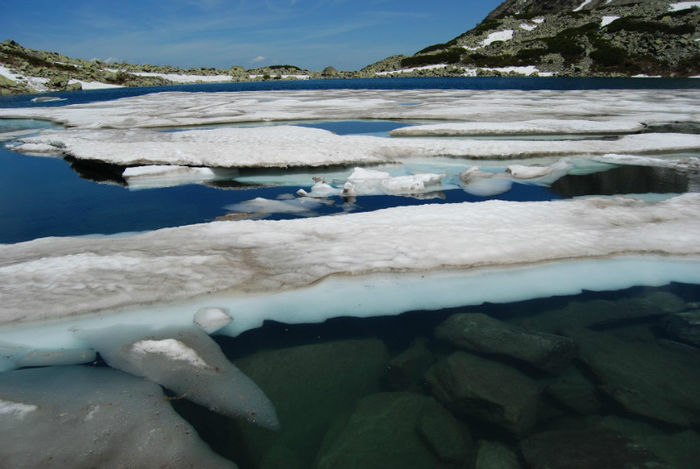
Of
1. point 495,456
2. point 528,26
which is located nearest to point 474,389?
point 495,456

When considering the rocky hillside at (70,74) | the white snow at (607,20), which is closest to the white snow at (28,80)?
the rocky hillside at (70,74)

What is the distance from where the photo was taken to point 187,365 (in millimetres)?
3139

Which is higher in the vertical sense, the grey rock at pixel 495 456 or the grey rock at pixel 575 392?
the grey rock at pixel 495 456

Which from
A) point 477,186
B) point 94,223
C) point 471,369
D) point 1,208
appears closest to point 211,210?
point 94,223

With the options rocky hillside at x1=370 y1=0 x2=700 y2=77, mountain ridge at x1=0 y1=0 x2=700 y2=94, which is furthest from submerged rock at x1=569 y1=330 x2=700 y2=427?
rocky hillside at x1=370 y1=0 x2=700 y2=77

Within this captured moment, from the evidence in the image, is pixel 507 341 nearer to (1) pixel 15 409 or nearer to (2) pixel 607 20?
(1) pixel 15 409

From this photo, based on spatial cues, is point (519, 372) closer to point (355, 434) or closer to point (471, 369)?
point (471, 369)

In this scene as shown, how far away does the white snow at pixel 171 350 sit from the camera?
3191mm

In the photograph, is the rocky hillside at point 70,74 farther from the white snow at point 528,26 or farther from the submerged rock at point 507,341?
the submerged rock at point 507,341

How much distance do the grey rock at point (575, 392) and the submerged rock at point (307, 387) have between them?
4.02ft

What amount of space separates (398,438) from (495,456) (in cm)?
57

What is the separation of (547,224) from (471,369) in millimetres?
3094

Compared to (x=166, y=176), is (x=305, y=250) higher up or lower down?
lower down

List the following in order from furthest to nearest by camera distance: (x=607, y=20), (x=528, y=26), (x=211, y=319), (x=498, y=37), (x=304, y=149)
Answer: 1. (x=498, y=37)
2. (x=528, y=26)
3. (x=607, y=20)
4. (x=304, y=149)
5. (x=211, y=319)
